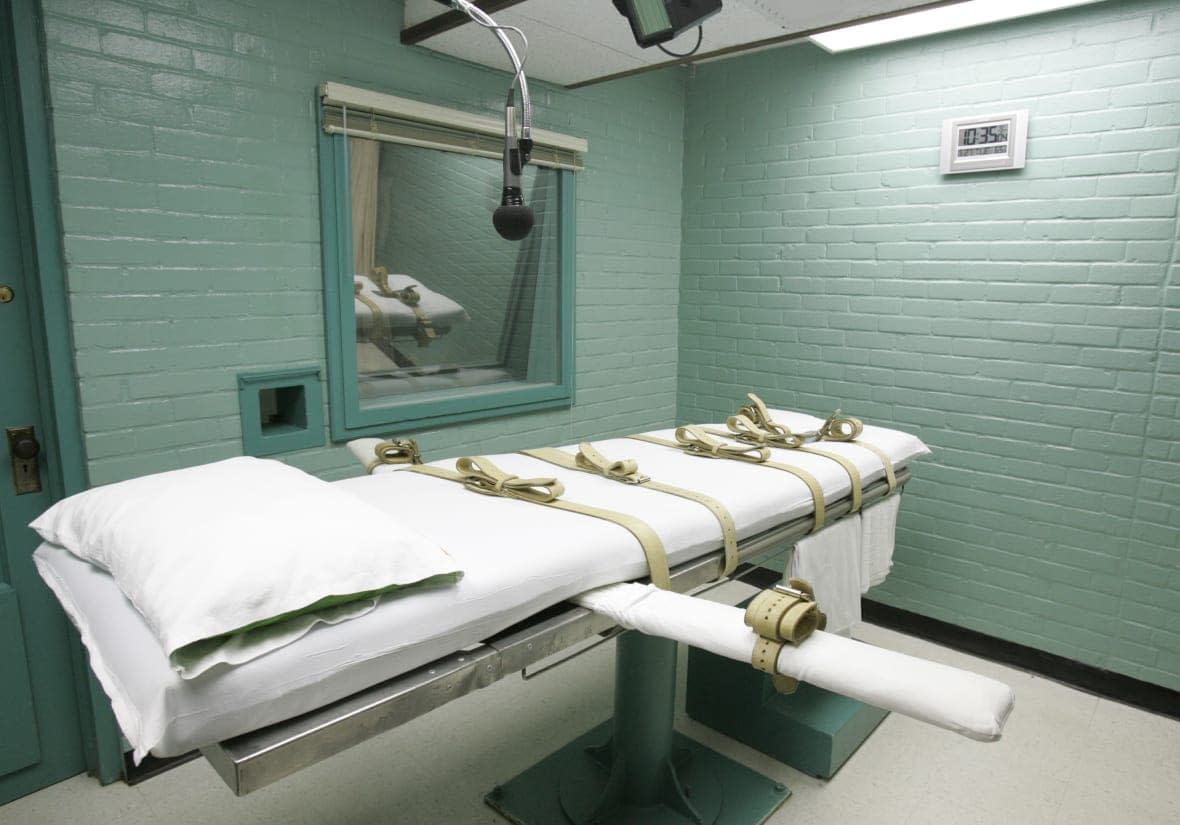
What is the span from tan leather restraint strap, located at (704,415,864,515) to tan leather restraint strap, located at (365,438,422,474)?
113 centimetres

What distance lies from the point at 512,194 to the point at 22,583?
2023mm

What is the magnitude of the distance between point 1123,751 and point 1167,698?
0.46m

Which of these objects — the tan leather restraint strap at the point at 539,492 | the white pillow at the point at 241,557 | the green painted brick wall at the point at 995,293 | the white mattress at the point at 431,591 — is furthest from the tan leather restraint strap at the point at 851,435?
the white pillow at the point at 241,557

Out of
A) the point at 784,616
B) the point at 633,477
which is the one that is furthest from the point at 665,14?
the point at 784,616

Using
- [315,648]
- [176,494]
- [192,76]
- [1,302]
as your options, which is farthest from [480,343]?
[315,648]

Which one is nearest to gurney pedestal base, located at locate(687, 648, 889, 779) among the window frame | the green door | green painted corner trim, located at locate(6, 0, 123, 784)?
the window frame

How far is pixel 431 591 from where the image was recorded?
1.33 metres

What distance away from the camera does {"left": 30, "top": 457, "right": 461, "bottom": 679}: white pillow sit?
1.09m

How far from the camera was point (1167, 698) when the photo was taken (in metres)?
2.95

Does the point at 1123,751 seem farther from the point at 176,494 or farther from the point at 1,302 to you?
the point at 1,302

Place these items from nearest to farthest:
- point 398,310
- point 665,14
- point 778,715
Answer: point 665,14
point 778,715
point 398,310

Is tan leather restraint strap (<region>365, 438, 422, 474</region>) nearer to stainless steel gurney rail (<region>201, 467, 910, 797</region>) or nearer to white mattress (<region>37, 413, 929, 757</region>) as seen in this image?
white mattress (<region>37, 413, 929, 757</region>)

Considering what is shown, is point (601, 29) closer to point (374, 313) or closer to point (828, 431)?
point (374, 313)

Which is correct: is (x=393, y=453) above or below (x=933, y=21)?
below
